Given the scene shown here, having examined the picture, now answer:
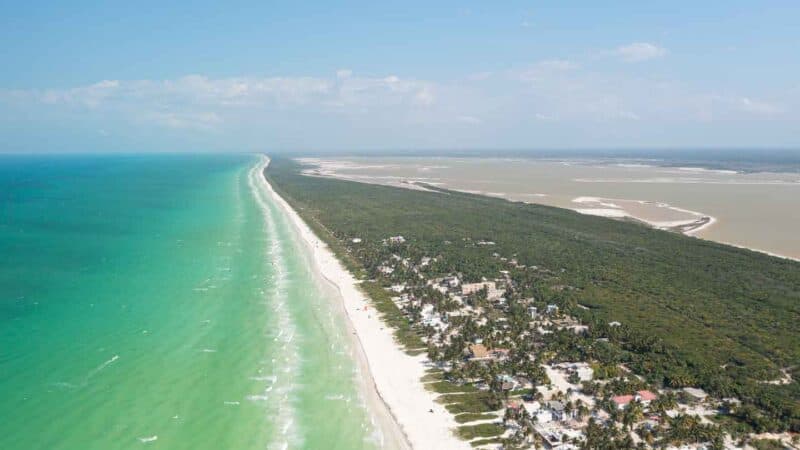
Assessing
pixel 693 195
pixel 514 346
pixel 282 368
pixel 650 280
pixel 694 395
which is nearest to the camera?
pixel 694 395

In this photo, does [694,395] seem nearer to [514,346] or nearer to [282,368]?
[514,346]

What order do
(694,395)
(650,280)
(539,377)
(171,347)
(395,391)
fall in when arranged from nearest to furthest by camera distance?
1. (694,395)
2. (539,377)
3. (395,391)
4. (171,347)
5. (650,280)

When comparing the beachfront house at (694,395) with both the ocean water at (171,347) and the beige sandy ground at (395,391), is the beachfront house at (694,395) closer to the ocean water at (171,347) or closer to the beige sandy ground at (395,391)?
the beige sandy ground at (395,391)

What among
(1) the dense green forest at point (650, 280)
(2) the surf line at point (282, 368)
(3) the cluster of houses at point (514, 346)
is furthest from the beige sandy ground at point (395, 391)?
(1) the dense green forest at point (650, 280)

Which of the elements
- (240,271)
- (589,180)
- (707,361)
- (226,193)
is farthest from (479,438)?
(589,180)

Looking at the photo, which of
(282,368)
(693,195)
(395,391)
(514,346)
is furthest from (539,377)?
(693,195)
